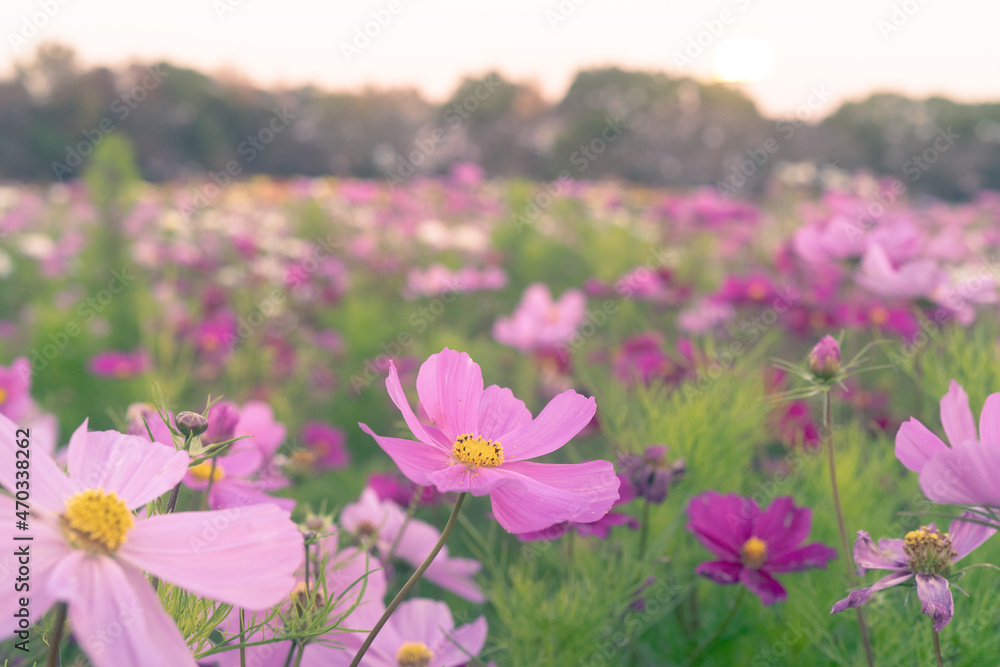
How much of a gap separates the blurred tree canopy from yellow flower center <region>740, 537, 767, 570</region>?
5727mm

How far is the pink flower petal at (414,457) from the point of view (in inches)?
12.4

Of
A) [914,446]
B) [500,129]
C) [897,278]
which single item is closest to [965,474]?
[914,446]

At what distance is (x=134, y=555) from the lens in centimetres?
28

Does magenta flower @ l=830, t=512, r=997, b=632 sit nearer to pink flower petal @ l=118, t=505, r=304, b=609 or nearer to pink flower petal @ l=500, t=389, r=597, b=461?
pink flower petal @ l=500, t=389, r=597, b=461

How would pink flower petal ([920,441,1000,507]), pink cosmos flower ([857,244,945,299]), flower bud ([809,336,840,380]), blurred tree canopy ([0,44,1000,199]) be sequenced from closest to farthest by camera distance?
pink flower petal ([920,441,1000,507]), flower bud ([809,336,840,380]), pink cosmos flower ([857,244,945,299]), blurred tree canopy ([0,44,1000,199])

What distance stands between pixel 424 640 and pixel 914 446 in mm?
348

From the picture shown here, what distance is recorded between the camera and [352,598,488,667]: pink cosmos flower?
0.48 meters

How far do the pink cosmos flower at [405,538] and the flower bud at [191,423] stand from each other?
192mm

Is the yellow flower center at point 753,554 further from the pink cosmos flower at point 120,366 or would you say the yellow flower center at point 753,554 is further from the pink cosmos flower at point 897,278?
the pink cosmos flower at point 120,366

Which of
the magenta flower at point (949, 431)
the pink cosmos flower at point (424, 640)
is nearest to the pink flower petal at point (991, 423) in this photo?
the magenta flower at point (949, 431)

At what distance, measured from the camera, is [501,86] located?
845 cm

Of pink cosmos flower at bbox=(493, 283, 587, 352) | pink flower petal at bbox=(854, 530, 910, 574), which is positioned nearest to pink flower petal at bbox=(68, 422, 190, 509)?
pink flower petal at bbox=(854, 530, 910, 574)

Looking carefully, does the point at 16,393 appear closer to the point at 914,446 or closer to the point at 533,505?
the point at 533,505

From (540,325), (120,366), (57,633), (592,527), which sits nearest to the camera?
(57,633)
